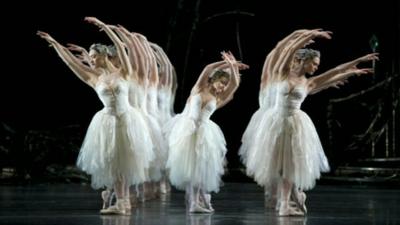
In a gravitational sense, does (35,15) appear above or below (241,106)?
above

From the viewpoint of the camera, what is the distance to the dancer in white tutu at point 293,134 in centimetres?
660

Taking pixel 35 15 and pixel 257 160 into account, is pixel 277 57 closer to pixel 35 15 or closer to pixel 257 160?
pixel 257 160

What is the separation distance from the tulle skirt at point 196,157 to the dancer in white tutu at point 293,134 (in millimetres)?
339

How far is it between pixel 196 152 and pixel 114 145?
2.24ft

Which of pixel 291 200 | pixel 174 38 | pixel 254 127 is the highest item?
pixel 174 38

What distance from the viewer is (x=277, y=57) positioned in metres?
7.42

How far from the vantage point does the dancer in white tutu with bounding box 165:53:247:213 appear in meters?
6.79

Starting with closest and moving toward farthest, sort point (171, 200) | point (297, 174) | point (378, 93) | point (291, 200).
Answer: point (297, 174)
point (291, 200)
point (171, 200)
point (378, 93)

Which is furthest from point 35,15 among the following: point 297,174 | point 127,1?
point 297,174

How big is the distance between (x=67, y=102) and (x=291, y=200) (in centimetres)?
469

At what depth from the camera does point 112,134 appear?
6.50m

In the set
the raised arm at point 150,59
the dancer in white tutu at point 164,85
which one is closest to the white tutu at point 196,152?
the raised arm at point 150,59

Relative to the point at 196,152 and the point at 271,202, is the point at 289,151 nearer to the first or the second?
the point at 196,152

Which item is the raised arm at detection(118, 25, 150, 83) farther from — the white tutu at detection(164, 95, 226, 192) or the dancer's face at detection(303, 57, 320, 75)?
the dancer's face at detection(303, 57, 320, 75)
